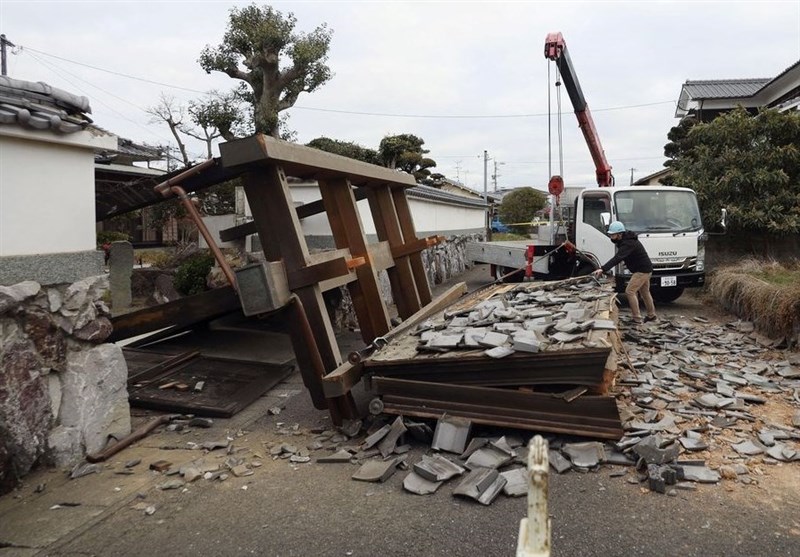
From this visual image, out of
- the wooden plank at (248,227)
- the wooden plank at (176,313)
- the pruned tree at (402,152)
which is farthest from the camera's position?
the pruned tree at (402,152)

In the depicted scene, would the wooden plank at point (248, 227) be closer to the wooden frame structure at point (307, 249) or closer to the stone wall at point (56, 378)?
the wooden frame structure at point (307, 249)

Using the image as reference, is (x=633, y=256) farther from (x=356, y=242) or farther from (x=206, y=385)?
(x=206, y=385)

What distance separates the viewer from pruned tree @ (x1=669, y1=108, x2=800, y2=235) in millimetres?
12547

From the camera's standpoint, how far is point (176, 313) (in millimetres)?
5797

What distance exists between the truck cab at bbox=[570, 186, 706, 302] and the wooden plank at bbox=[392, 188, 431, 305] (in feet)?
14.4

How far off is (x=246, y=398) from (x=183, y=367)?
126 centimetres

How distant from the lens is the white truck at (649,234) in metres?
10.4

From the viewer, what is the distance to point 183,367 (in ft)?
21.0

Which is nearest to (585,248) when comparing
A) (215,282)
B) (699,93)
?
(215,282)

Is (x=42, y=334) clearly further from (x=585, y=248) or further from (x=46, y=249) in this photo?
(x=585, y=248)

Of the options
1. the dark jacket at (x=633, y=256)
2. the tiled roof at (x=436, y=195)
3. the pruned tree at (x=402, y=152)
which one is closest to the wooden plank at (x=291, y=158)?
the dark jacket at (x=633, y=256)

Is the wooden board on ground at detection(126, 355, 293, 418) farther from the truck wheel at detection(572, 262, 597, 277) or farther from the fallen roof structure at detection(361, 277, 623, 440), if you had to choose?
the truck wheel at detection(572, 262, 597, 277)

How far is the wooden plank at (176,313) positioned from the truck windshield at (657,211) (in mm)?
8086

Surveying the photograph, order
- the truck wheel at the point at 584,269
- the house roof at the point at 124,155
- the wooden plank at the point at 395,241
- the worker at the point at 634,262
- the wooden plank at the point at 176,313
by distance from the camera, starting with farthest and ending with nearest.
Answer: the truck wheel at the point at 584,269, the worker at the point at 634,262, the wooden plank at the point at 395,241, the wooden plank at the point at 176,313, the house roof at the point at 124,155
